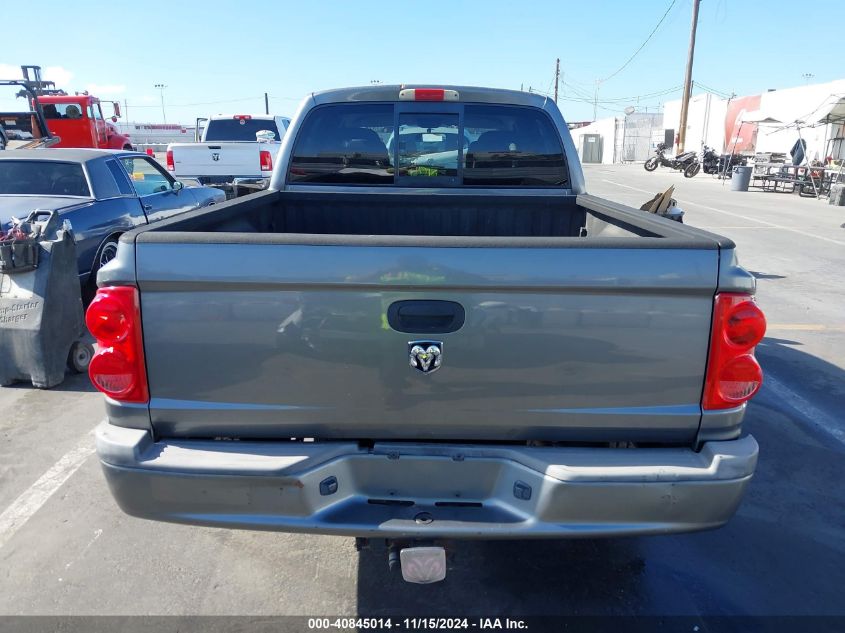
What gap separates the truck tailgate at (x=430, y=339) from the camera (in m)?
2.01

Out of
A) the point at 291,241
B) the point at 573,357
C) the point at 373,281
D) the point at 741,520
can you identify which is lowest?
the point at 741,520

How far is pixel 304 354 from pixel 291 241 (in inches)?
Answer: 15.1

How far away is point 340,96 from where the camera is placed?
394cm

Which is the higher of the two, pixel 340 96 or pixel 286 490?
pixel 340 96

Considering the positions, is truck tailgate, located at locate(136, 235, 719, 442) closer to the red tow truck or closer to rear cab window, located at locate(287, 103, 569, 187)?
rear cab window, located at locate(287, 103, 569, 187)

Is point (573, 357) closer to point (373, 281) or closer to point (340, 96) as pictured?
point (373, 281)

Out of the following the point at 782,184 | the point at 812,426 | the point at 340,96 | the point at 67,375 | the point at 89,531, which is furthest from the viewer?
the point at 782,184

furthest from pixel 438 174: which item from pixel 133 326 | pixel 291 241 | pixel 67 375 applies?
pixel 67 375

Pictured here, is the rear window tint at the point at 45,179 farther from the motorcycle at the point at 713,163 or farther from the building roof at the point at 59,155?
the motorcycle at the point at 713,163

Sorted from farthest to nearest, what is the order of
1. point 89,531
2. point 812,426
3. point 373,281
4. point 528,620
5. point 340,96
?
point 812,426
point 340,96
point 89,531
point 528,620
point 373,281

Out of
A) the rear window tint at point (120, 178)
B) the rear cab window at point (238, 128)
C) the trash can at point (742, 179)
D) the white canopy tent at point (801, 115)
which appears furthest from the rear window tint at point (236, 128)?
the white canopy tent at point (801, 115)

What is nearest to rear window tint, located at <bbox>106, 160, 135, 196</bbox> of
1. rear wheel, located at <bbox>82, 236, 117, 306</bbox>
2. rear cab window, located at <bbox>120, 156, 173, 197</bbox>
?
rear cab window, located at <bbox>120, 156, 173, 197</bbox>

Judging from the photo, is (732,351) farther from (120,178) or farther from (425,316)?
(120,178)

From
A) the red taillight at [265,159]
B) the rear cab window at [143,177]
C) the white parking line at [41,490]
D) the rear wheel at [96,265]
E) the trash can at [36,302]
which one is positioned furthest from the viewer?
the red taillight at [265,159]
